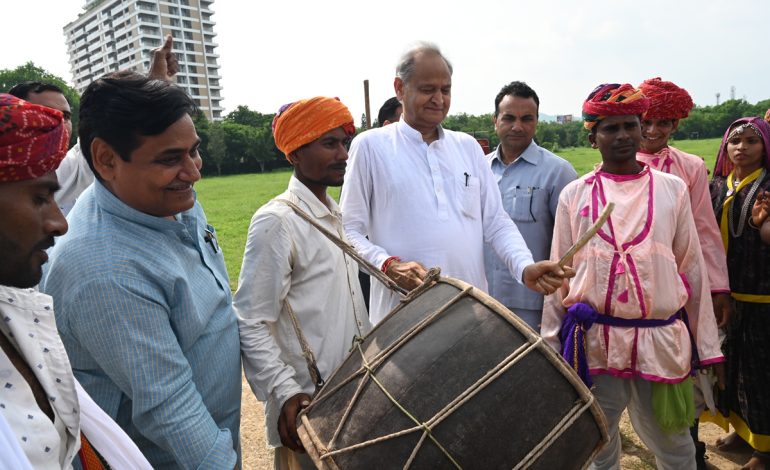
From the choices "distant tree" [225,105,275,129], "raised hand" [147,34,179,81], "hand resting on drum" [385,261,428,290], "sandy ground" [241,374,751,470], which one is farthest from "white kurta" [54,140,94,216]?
"distant tree" [225,105,275,129]

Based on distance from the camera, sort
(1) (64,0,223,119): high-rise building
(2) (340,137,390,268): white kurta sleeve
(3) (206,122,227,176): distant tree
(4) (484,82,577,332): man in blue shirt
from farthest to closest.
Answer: (1) (64,0,223,119): high-rise building
(3) (206,122,227,176): distant tree
(4) (484,82,577,332): man in blue shirt
(2) (340,137,390,268): white kurta sleeve

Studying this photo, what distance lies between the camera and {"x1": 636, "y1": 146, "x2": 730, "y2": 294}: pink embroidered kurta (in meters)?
3.29

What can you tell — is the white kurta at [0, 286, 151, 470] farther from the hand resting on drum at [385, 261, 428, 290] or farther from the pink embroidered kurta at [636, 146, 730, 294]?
the pink embroidered kurta at [636, 146, 730, 294]

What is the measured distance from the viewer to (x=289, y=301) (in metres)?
2.13

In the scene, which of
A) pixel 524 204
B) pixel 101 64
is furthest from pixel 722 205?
pixel 101 64

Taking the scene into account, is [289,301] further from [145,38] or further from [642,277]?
[145,38]

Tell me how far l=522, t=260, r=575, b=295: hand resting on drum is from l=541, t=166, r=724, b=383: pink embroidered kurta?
26.2 inches

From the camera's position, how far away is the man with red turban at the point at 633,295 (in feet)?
8.77

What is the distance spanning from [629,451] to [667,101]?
8.78ft

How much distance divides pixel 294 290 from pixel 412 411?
86 centimetres

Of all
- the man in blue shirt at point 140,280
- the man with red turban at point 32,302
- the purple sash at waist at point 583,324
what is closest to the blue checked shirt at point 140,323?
the man in blue shirt at point 140,280

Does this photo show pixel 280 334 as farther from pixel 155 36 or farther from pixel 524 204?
pixel 155 36

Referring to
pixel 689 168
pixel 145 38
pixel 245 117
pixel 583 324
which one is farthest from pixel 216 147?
pixel 583 324

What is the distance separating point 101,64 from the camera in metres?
96.6
